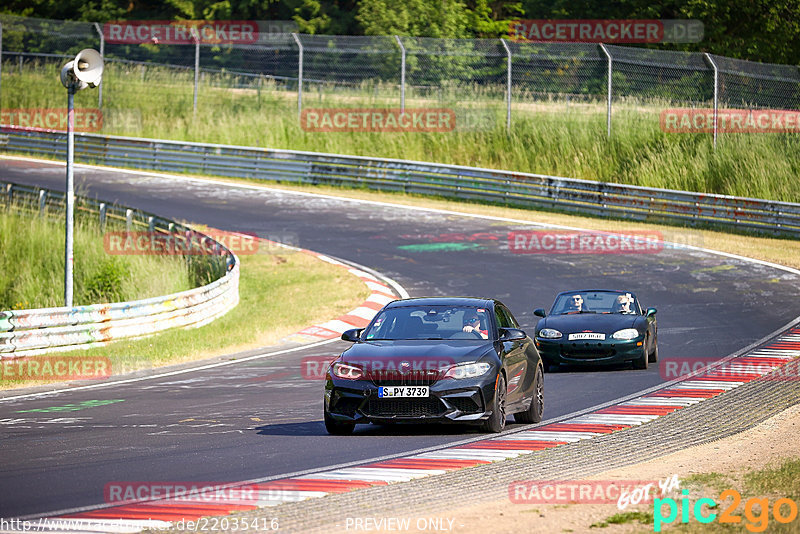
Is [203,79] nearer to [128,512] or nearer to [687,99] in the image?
[687,99]

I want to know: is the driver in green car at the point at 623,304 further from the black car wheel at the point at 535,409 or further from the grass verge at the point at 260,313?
the grass verge at the point at 260,313

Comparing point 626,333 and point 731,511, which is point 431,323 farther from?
point 731,511

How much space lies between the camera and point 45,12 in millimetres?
71750

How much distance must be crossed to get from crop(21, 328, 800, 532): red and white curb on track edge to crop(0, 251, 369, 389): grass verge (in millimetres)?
7340

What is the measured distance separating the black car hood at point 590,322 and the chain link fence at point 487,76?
17020 mm

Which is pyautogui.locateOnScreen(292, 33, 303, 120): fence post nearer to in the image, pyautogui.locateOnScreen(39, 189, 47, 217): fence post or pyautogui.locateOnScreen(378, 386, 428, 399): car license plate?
pyautogui.locateOnScreen(39, 189, 47, 217): fence post

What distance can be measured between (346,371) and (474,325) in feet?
5.18

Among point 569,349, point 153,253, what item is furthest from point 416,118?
point 569,349

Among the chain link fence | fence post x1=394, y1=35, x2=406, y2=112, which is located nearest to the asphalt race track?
fence post x1=394, y1=35, x2=406, y2=112

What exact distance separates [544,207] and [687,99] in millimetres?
5217

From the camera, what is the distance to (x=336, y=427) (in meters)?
11.5

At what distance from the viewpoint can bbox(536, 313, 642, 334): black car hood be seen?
54.2 feet

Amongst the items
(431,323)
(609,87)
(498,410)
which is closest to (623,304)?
(431,323)

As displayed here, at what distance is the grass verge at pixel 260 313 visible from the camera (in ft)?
59.5
